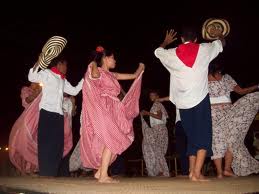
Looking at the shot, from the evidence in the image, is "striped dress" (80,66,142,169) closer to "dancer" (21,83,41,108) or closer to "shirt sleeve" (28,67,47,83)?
"shirt sleeve" (28,67,47,83)

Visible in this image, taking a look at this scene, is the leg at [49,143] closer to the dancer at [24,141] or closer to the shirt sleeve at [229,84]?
the dancer at [24,141]

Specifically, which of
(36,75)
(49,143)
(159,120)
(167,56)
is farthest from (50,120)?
(159,120)

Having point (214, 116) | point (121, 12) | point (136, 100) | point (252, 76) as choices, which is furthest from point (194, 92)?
point (121, 12)

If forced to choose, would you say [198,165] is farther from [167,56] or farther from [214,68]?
[214,68]

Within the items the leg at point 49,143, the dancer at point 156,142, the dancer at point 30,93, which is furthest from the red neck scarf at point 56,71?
the dancer at point 156,142

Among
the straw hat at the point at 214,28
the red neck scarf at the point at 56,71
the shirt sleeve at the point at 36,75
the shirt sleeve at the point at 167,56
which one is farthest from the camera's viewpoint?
the red neck scarf at the point at 56,71

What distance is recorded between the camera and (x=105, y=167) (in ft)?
15.3

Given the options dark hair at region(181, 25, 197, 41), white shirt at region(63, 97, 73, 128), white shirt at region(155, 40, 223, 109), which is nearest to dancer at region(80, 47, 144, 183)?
white shirt at region(155, 40, 223, 109)

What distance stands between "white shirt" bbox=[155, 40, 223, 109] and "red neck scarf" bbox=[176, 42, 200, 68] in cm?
3

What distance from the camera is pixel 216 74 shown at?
5.92 meters

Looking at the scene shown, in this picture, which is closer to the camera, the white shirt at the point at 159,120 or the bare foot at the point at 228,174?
the bare foot at the point at 228,174

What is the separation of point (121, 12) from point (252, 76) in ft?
16.5

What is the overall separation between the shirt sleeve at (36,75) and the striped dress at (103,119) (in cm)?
126

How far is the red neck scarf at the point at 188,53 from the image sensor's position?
4.72 meters
